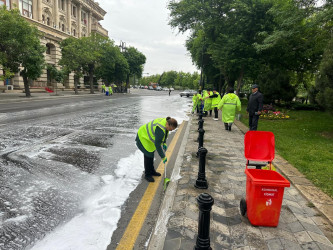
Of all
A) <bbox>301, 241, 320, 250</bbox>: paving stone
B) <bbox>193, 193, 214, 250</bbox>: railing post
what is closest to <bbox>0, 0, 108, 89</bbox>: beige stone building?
<bbox>193, 193, 214, 250</bbox>: railing post

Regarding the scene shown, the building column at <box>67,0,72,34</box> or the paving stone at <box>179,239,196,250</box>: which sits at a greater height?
the building column at <box>67,0,72,34</box>

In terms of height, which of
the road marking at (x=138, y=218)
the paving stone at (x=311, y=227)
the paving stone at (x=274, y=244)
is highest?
the paving stone at (x=311, y=227)

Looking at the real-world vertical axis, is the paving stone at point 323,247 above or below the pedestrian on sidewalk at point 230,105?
below

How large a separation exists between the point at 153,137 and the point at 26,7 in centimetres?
3788

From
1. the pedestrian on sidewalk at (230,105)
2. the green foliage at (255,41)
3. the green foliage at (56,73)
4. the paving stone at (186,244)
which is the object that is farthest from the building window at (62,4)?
Answer: the paving stone at (186,244)

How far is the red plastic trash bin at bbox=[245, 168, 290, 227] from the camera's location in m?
2.88

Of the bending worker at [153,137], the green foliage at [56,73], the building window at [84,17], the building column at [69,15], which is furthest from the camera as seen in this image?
the building window at [84,17]

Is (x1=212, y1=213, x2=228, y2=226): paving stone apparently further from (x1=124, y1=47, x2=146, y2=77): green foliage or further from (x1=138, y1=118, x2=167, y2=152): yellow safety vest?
(x1=124, y1=47, x2=146, y2=77): green foliage

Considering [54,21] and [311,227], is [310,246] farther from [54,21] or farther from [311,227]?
[54,21]

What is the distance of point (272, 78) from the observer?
17906 millimetres

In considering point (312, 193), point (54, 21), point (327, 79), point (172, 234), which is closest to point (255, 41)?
point (327, 79)

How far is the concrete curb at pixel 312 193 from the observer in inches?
125

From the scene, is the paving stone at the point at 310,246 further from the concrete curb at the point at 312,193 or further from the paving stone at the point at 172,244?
the paving stone at the point at 172,244

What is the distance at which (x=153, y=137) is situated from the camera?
4047mm
